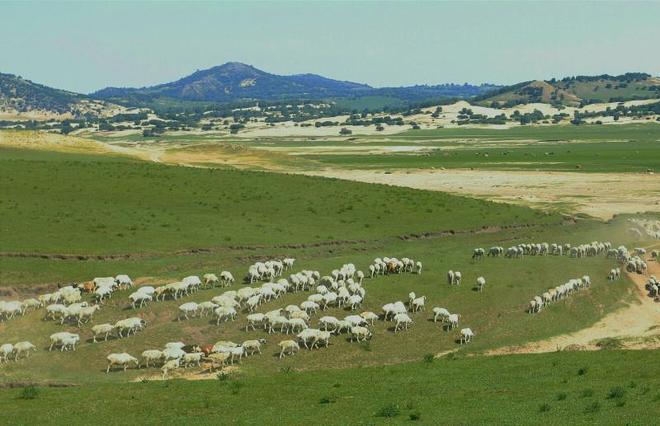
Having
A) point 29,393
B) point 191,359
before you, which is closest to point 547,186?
point 191,359

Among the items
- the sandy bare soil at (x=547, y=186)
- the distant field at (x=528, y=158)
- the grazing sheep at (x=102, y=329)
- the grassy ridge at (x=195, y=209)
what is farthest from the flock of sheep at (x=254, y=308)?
the distant field at (x=528, y=158)

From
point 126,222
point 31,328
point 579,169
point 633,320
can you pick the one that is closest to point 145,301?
point 31,328

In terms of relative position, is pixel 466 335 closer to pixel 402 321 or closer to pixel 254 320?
pixel 402 321

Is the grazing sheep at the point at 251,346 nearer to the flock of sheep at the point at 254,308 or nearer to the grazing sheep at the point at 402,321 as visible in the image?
the flock of sheep at the point at 254,308

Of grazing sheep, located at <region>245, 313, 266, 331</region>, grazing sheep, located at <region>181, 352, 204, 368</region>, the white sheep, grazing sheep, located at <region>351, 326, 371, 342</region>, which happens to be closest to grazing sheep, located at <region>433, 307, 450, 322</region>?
grazing sheep, located at <region>351, 326, 371, 342</region>

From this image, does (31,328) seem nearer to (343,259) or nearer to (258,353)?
(258,353)

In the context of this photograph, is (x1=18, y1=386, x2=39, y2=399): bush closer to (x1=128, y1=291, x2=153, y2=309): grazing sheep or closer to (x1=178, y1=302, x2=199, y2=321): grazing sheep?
(x1=178, y1=302, x2=199, y2=321): grazing sheep
